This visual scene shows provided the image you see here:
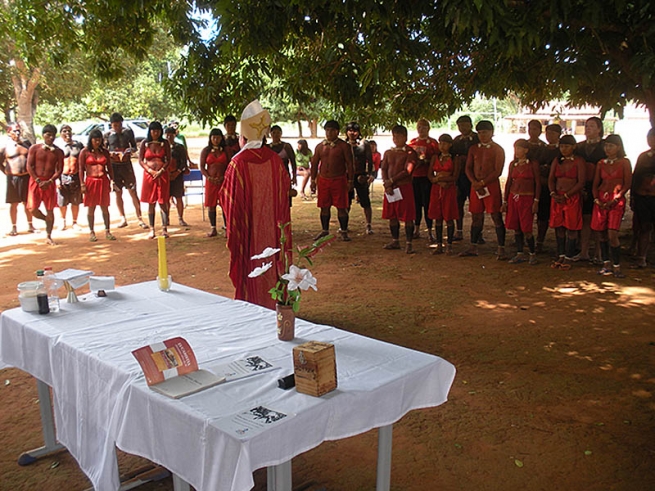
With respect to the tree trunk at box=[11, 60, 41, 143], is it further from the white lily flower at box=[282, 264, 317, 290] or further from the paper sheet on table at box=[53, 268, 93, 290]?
the white lily flower at box=[282, 264, 317, 290]

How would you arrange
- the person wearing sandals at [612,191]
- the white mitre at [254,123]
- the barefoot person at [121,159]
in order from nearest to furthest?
the white mitre at [254,123], the person wearing sandals at [612,191], the barefoot person at [121,159]

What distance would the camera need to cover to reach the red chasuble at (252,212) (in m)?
4.99

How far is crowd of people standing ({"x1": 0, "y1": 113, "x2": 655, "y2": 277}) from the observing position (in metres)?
7.83

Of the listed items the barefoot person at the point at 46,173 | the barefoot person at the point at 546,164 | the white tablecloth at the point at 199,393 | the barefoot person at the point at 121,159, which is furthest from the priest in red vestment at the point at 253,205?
the barefoot person at the point at 121,159

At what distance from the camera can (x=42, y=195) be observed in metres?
10.0

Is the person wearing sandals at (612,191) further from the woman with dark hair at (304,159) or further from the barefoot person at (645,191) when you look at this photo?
the woman with dark hair at (304,159)

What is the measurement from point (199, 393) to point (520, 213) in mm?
6570

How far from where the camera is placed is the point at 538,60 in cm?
721

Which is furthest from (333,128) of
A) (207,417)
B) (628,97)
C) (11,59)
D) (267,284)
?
(11,59)

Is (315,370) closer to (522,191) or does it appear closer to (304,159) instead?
(522,191)

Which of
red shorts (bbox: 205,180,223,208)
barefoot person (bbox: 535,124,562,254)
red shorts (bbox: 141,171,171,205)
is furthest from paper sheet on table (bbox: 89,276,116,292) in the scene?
red shorts (bbox: 141,171,171,205)

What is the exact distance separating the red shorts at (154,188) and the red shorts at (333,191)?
2.60 meters

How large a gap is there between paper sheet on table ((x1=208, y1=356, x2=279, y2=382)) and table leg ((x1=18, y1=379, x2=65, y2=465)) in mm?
1540

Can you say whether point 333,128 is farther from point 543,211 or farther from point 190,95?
point 543,211
